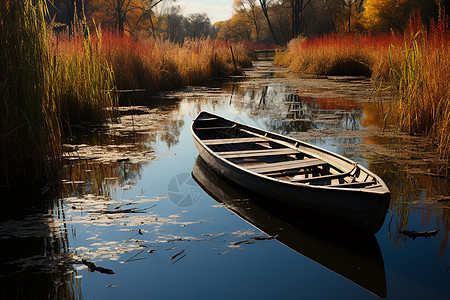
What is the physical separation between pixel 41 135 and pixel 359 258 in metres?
3.06

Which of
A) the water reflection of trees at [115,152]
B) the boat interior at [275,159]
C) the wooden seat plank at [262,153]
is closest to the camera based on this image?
the boat interior at [275,159]

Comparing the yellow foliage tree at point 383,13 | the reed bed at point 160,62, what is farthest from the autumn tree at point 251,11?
the reed bed at point 160,62

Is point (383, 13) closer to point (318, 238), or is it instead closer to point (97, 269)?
A: point (318, 238)

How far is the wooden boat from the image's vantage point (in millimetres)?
3156

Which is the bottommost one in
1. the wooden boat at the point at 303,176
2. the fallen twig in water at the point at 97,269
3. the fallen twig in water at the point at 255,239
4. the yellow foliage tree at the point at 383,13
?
the fallen twig in water at the point at 255,239

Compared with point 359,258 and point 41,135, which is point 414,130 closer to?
point 359,258

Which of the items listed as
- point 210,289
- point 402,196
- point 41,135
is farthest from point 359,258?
point 41,135

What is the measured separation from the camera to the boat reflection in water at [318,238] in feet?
9.29

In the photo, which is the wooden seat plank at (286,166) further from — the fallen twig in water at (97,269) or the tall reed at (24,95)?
the tall reed at (24,95)

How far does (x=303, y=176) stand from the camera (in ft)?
14.9

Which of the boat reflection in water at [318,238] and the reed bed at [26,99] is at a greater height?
the reed bed at [26,99]

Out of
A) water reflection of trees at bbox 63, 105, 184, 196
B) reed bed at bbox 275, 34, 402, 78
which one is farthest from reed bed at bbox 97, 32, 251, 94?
reed bed at bbox 275, 34, 402, 78

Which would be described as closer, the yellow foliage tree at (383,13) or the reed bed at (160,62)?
the reed bed at (160,62)

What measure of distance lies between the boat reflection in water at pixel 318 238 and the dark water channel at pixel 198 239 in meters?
0.01
